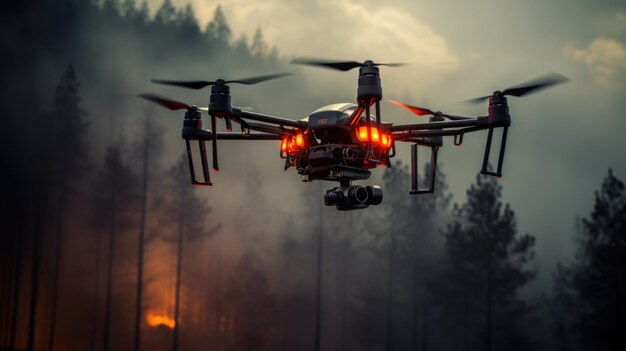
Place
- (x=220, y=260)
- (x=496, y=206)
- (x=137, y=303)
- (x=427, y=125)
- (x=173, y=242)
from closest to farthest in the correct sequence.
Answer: (x=427, y=125)
(x=496, y=206)
(x=137, y=303)
(x=173, y=242)
(x=220, y=260)

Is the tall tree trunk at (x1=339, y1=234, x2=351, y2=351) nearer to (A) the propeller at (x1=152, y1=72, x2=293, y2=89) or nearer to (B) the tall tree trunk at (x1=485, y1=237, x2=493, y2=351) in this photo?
(B) the tall tree trunk at (x1=485, y1=237, x2=493, y2=351)

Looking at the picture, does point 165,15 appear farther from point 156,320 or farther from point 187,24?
point 156,320

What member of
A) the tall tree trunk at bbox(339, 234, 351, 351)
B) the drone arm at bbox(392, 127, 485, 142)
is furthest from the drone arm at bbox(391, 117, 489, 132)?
the tall tree trunk at bbox(339, 234, 351, 351)

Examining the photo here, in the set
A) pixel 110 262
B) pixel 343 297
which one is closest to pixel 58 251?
pixel 110 262

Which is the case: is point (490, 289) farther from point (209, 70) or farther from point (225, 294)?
point (209, 70)

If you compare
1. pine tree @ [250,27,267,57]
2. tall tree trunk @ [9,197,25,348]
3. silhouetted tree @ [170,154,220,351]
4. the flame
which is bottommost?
the flame

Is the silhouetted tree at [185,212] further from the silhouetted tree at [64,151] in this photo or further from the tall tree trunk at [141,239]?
the silhouetted tree at [64,151]

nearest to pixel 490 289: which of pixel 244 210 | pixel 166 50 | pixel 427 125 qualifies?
pixel 244 210
